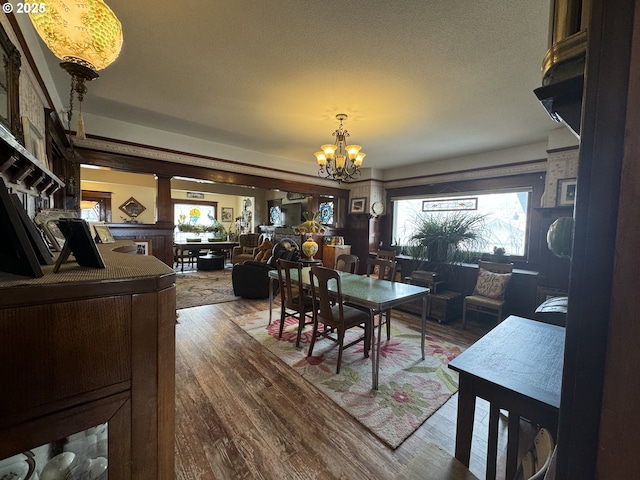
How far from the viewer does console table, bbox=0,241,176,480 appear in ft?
1.74

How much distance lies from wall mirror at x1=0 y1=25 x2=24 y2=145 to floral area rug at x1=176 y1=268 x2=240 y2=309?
3038 mm

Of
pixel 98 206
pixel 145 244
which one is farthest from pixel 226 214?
pixel 145 244

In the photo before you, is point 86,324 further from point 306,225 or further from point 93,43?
point 306,225

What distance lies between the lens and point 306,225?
3.84m

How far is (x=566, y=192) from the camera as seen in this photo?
3639mm

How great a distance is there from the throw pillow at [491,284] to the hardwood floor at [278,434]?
1.94m

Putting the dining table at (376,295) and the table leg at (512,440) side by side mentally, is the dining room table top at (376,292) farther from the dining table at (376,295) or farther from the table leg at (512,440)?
the table leg at (512,440)

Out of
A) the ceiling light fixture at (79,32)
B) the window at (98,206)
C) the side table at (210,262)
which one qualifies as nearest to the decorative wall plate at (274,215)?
the side table at (210,262)

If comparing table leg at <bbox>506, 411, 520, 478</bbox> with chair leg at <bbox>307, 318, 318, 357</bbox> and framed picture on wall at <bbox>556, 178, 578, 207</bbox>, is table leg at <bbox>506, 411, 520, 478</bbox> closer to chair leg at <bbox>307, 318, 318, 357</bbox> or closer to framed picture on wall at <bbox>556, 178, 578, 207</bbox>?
chair leg at <bbox>307, 318, 318, 357</bbox>

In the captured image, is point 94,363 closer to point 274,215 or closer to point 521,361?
point 521,361

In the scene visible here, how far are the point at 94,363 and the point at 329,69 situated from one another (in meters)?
2.62

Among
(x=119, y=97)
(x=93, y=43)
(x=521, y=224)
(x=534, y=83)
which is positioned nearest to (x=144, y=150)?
(x=119, y=97)

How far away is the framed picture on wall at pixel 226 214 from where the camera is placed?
10.5 metres

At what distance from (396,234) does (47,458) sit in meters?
6.43
